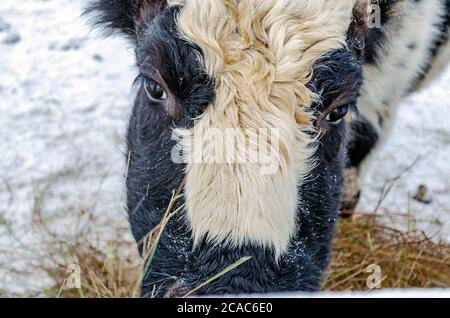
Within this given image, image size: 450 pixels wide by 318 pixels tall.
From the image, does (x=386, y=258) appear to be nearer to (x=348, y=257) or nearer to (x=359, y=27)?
(x=348, y=257)

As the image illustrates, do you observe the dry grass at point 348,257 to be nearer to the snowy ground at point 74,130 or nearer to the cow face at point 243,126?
the snowy ground at point 74,130

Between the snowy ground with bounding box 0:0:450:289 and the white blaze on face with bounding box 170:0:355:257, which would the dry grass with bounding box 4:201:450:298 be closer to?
the snowy ground with bounding box 0:0:450:289

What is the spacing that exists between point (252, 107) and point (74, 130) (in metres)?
2.90

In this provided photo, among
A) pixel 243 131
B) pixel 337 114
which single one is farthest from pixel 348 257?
pixel 243 131

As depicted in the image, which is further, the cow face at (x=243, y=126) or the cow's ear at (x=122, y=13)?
the cow's ear at (x=122, y=13)

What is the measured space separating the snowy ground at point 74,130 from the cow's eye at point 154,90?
1345 mm

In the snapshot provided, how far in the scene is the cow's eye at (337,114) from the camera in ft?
9.50

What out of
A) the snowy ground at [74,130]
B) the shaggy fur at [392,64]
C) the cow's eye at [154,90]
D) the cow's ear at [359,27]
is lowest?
the snowy ground at [74,130]

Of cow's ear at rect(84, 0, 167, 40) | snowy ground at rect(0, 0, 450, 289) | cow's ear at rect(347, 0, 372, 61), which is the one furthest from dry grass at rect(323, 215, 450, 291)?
cow's ear at rect(84, 0, 167, 40)

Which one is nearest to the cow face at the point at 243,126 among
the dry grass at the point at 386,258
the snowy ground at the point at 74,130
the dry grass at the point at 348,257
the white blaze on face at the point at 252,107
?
the white blaze on face at the point at 252,107

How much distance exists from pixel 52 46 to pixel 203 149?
383cm

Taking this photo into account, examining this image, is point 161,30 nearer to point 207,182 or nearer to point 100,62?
point 207,182
